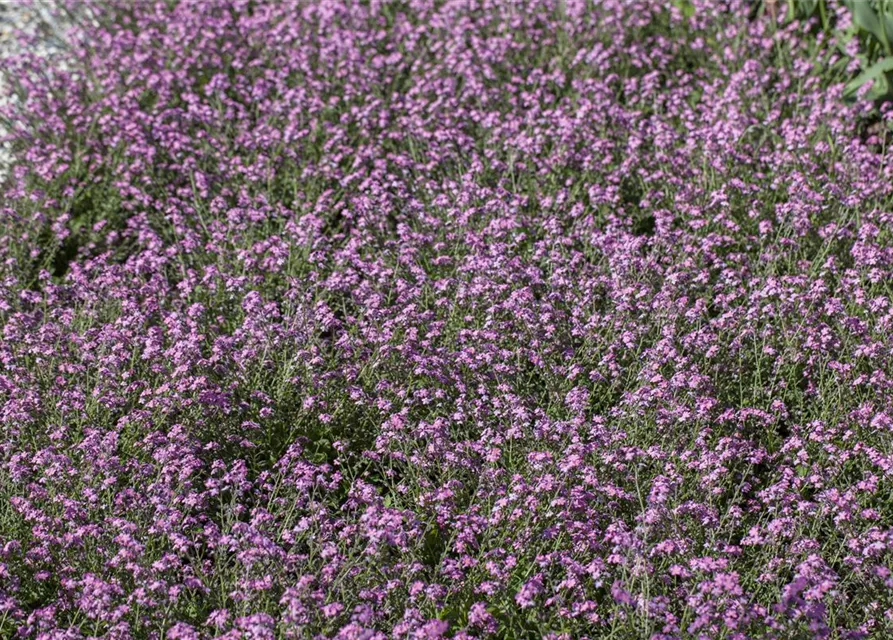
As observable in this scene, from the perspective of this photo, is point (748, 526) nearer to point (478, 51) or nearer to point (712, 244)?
point (712, 244)

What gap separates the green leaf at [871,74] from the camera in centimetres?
653

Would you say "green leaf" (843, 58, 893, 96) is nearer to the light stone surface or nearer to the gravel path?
the light stone surface

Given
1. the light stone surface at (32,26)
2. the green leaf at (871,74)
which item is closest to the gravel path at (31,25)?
the light stone surface at (32,26)

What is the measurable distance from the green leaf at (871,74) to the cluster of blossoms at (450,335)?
0.18 m

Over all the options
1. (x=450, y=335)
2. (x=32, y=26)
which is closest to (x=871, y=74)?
(x=450, y=335)

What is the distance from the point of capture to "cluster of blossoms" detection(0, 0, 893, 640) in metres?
3.80

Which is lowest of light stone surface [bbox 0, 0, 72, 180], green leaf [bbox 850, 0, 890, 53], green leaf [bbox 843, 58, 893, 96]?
green leaf [bbox 843, 58, 893, 96]

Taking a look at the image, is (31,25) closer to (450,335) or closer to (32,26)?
(32,26)

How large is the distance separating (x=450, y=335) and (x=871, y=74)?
121 inches

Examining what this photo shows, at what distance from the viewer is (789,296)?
5.03m

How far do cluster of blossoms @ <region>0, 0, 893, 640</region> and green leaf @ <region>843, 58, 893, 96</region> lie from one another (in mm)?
178

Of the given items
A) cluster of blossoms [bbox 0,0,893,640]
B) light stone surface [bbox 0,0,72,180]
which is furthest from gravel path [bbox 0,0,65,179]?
cluster of blossoms [bbox 0,0,893,640]

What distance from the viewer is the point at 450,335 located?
5070 millimetres

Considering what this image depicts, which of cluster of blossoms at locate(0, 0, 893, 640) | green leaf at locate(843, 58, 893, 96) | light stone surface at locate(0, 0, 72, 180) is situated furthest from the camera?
light stone surface at locate(0, 0, 72, 180)
